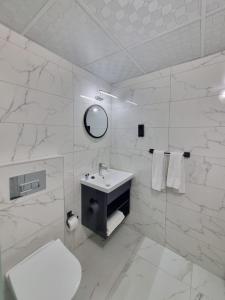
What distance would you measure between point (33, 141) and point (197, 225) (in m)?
1.95

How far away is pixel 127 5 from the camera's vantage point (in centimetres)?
89

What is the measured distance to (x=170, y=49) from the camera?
4.42ft

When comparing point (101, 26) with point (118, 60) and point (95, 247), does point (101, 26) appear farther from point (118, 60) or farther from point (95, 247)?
point (95, 247)

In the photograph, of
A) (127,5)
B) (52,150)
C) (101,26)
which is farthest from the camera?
(52,150)

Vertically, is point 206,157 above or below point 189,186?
above

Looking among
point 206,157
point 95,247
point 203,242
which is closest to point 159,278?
point 203,242

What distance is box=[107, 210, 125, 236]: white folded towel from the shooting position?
1.69m

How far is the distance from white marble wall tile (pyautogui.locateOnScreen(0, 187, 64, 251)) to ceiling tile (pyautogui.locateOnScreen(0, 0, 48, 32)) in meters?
1.39

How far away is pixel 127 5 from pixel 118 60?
65 cm

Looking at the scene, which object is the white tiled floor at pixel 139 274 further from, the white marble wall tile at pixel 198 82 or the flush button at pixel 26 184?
the white marble wall tile at pixel 198 82

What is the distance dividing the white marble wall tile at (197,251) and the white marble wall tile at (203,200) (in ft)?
1.24

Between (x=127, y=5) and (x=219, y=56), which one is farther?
(x=219, y=56)

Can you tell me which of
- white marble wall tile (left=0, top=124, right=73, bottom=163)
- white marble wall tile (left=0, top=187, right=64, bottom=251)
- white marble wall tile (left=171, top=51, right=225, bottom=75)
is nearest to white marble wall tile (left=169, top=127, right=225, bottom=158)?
white marble wall tile (left=171, top=51, right=225, bottom=75)

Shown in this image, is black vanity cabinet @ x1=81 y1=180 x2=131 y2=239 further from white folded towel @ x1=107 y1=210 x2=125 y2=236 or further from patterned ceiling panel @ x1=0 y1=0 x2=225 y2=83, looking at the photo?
patterned ceiling panel @ x1=0 y1=0 x2=225 y2=83
